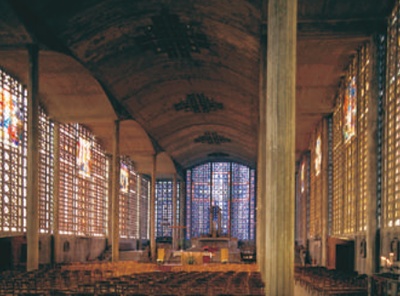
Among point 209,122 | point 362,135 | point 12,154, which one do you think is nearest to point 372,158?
point 362,135

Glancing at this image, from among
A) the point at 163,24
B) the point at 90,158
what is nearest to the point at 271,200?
the point at 163,24

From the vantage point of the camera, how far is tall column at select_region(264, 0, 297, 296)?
11.0 metres

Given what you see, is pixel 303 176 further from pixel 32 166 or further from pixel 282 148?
pixel 282 148

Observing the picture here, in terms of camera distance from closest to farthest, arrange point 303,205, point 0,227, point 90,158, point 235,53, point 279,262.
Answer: point 279,262
point 0,227
point 235,53
point 90,158
point 303,205

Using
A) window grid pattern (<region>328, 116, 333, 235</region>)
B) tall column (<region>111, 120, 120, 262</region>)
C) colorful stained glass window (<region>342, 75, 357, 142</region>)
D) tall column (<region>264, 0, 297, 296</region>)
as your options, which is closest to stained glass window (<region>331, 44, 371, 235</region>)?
colorful stained glass window (<region>342, 75, 357, 142</region>)

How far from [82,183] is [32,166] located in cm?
1539

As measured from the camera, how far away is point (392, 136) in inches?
691

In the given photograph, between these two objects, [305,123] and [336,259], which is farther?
[305,123]

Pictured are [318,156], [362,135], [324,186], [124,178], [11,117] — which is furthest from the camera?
[124,178]

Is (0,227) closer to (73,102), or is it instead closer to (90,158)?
(73,102)

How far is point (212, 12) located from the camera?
2356cm

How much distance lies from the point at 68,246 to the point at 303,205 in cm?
1817

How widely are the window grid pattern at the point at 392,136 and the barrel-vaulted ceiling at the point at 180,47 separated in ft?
5.17

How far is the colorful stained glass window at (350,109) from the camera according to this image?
23.3 metres
